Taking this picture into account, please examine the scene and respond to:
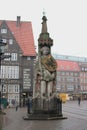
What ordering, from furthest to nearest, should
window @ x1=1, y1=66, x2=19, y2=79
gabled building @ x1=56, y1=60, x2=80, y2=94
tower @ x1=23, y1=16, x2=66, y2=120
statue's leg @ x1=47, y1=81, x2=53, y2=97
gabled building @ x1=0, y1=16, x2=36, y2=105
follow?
gabled building @ x1=56, y1=60, x2=80, y2=94 → window @ x1=1, y1=66, x2=19, y2=79 → gabled building @ x1=0, y1=16, x2=36, y2=105 → statue's leg @ x1=47, y1=81, x2=53, y2=97 → tower @ x1=23, y1=16, x2=66, y2=120

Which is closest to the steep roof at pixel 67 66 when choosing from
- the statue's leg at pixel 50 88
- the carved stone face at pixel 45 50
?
the carved stone face at pixel 45 50

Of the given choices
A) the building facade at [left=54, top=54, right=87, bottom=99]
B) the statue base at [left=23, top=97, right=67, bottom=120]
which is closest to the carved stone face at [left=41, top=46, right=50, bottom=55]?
the statue base at [left=23, top=97, right=67, bottom=120]

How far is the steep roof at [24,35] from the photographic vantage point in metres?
66.4

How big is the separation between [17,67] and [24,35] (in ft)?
26.0

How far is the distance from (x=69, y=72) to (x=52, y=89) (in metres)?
121

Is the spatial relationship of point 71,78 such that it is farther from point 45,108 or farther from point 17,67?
point 45,108

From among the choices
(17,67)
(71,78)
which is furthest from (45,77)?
(71,78)

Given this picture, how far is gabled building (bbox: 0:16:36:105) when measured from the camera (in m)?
63.7

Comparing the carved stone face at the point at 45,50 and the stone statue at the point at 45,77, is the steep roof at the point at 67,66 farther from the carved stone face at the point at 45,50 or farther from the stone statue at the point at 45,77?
the stone statue at the point at 45,77

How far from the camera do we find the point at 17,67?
64.8m

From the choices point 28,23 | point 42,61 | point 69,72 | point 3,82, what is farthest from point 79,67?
point 42,61

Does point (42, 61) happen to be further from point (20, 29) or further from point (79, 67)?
point (79, 67)

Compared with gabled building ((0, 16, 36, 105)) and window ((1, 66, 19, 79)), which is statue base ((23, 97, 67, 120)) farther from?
window ((1, 66, 19, 79))

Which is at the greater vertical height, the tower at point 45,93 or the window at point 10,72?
the window at point 10,72
